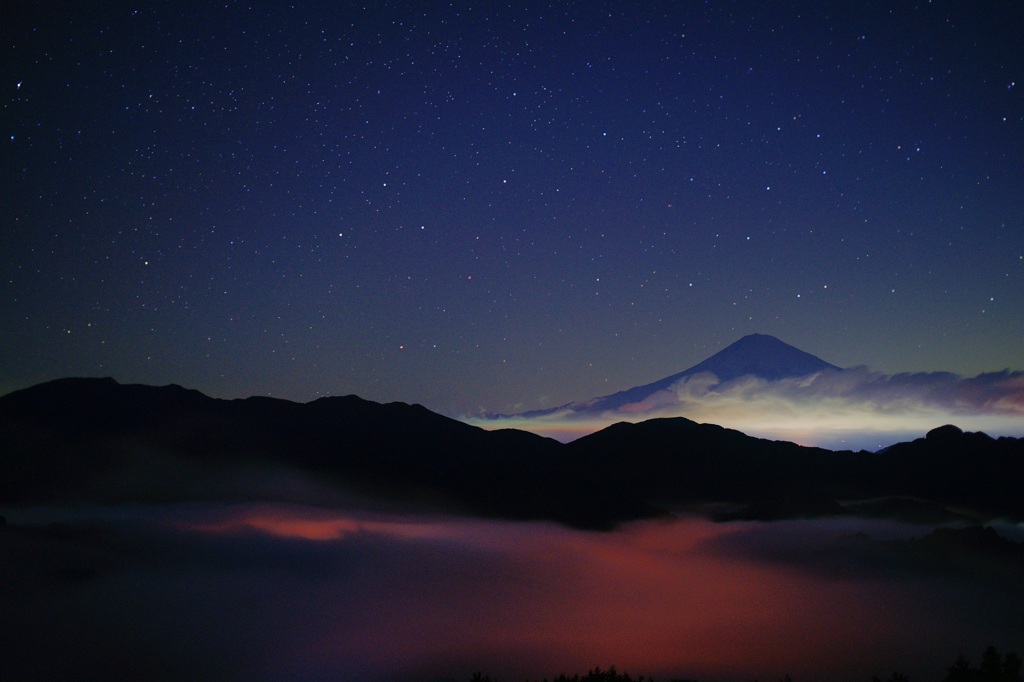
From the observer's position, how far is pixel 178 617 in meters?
78.9

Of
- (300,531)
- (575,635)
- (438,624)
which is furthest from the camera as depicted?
(300,531)

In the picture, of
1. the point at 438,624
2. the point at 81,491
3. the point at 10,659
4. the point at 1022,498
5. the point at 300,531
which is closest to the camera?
the point at 10,659

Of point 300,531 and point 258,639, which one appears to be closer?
point 258,639

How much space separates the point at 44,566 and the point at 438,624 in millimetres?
59536

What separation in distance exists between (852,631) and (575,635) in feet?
188

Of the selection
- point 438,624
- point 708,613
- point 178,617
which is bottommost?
point 708,613

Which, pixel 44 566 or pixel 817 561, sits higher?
pixel 44 566

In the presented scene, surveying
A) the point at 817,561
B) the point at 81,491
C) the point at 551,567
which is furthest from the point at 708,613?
the point at 81,491

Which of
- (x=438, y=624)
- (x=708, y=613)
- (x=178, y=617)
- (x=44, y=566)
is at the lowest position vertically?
(x=708, y=613)

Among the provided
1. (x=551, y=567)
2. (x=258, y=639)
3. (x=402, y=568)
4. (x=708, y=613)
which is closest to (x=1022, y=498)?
(x=708, y=613)

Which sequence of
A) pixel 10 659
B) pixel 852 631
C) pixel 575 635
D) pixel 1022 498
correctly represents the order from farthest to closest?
pixel 1022 498 → pixel 852 631 → pixel 575 635 → pixel 10 659

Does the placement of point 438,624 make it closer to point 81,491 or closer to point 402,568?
point 402,568

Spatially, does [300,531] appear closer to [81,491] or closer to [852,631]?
[81,491]

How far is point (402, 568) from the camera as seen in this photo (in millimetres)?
127375
